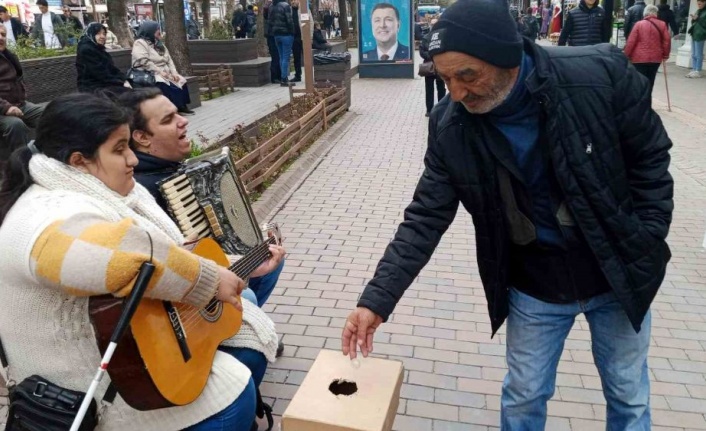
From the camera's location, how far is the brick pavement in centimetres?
316

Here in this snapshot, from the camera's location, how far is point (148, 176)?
2.81 metres

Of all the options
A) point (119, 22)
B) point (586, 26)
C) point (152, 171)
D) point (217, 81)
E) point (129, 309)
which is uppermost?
point (119, 22)

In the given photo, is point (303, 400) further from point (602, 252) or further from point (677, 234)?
point (677, 234)

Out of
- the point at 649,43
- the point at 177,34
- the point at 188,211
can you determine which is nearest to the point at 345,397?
the point at 188,211

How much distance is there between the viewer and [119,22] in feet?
46.2

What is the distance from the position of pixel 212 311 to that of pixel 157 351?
394 mm

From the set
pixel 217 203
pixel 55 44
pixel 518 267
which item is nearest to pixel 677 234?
pixel 518 267

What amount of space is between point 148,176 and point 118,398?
3.61 ft

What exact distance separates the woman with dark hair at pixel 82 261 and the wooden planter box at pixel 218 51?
1377cm

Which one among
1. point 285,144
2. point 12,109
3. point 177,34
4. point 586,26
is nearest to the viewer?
point 12,109

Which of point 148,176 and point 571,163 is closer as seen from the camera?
point 571,163

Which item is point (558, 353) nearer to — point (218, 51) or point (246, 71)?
point (246, 71)

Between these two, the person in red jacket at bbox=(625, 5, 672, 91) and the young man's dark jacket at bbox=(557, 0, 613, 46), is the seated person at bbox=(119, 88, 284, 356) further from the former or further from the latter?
the person in red jacket at bbox=(625, 5, 672, 91)

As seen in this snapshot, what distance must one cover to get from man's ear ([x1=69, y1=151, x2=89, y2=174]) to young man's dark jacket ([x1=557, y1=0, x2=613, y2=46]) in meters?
9.69
